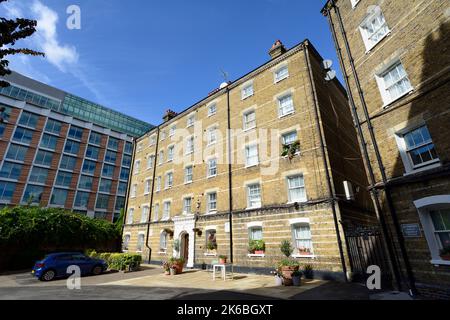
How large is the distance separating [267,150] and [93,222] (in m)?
20.1

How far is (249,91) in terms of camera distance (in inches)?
794

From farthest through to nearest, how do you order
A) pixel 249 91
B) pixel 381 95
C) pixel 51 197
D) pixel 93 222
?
pixel 51 197 < pixel 93 222 < pixel 249 91 < pixel 381 95

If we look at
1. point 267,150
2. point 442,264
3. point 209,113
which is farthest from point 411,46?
point 209,113

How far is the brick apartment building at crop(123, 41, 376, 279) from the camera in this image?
530 inches

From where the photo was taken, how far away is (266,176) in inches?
634

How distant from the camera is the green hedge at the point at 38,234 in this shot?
18641mm

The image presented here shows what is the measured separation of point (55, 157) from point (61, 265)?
116ft

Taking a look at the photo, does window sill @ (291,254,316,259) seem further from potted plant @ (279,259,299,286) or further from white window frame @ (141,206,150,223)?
white window frame @ (141,206,150,223)

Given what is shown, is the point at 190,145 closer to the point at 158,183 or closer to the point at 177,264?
the point at 158,183

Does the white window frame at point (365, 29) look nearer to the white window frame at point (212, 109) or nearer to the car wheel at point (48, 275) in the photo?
the white window frame at point (212, 109)

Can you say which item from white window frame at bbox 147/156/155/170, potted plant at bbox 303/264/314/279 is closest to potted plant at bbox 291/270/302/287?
potted plant at bbox 303/264/314/279

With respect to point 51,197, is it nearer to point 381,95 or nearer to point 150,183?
point 150,183

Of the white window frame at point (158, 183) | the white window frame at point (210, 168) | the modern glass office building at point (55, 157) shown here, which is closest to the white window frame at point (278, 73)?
the white window frame at point (210, 168)

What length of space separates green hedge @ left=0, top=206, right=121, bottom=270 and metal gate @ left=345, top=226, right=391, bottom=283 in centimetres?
2344
